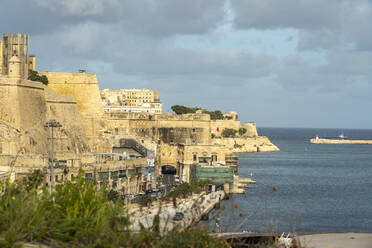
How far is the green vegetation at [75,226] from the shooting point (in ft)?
34.0

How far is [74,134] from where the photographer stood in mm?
48875

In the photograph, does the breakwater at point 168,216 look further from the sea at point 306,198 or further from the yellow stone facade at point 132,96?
the yellow stone facade at point 132,96

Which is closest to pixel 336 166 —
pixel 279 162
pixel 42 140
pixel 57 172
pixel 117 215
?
pixel 279 162

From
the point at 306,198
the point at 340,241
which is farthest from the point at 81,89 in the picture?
the point at 340,241

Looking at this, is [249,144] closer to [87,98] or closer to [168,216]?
[87,98]

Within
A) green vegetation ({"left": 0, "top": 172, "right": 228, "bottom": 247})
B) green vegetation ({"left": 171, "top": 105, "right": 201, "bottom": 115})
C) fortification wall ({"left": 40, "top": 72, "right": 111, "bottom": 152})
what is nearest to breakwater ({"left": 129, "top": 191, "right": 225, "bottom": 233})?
green vegetation ({"left": 0, "top": 172, "right": 228, "bottom": 247})

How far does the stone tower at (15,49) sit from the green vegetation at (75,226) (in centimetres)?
4184

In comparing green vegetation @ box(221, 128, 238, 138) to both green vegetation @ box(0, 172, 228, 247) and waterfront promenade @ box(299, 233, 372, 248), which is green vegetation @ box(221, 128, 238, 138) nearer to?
waterfront promenade @ box(299, 233, 372, 248)

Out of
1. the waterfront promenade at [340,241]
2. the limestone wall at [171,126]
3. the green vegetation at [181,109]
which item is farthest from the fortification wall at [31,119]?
the green vegetation at [181,109]

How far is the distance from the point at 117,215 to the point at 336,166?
83.0 meters

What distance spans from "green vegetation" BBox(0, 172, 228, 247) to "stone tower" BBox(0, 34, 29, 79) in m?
41.8

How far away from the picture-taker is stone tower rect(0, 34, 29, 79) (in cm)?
5162

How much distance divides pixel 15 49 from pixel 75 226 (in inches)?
1725

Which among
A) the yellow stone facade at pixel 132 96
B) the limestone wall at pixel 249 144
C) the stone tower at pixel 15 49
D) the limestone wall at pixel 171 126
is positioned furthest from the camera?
the yellow stone facade at pixel 132 96
